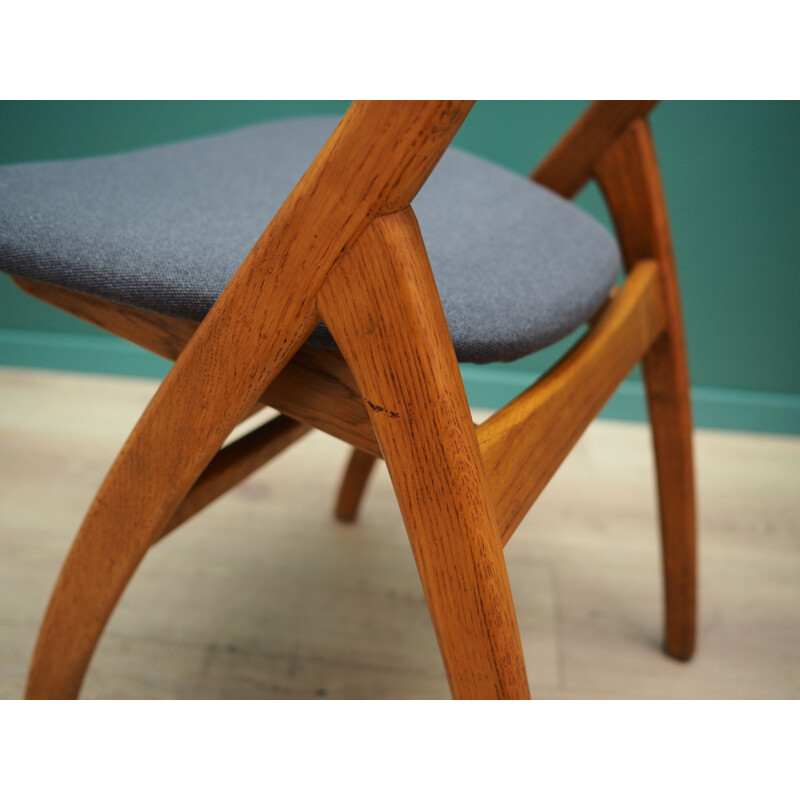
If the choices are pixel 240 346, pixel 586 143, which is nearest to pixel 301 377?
pixel 240 346

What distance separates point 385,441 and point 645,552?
65 centimetres

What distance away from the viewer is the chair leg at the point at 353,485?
823mm

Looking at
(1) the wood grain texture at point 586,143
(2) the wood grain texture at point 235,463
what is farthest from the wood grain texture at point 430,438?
(1) the wood grain texture at point 586,143

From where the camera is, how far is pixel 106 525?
1.31 feet

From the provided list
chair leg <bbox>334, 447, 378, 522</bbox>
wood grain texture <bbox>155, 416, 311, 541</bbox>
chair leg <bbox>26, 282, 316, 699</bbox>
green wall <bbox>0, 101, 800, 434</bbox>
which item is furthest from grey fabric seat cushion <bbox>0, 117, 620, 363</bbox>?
green wall <bbox>0, 101, 800, 434</bbox>

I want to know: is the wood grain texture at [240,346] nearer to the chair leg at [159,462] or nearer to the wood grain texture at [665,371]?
the chair leg at [159,462]

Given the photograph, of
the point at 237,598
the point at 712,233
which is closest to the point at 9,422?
the point at 237,598

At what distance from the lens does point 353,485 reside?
2.80 ft

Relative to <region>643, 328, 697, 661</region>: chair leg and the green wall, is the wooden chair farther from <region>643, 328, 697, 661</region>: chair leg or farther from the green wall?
the green wall

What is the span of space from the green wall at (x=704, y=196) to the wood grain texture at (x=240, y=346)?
0.75 metres

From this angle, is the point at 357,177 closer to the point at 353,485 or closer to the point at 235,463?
the point at 235,463

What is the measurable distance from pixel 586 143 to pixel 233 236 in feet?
1.07
